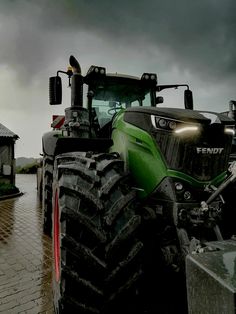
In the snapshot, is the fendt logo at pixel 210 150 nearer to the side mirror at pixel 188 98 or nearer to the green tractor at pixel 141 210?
the green tractor at pixel 141 210

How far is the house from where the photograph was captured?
1712cm

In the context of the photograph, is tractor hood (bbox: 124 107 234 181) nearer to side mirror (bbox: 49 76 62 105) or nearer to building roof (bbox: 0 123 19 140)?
side mirror (bbox: 49 76 62 105)

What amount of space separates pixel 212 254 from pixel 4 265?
3.75 m

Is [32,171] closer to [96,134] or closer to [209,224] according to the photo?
[96,134]

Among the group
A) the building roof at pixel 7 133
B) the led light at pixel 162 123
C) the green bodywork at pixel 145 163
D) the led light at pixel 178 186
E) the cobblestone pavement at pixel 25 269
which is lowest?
the cobblestone pavement at pixel 25 269

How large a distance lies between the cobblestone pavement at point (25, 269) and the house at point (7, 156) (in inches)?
421

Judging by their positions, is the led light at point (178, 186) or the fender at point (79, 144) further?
the fender at point (79, 144)

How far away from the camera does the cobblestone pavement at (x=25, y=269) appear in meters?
3.05

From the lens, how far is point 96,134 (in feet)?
13.4

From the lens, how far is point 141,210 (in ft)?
8.73

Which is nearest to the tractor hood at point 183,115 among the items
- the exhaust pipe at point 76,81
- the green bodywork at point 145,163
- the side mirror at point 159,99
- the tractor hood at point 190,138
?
the tractor hood at point 190,138

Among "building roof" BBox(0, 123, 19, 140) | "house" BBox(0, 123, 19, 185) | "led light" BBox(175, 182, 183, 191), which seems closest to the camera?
"led light" BBox(175, 182, 183, 191)

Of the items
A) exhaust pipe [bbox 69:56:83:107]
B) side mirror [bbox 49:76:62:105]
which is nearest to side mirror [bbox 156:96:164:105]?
exhaust pipe [bbox 69:56:83:107]

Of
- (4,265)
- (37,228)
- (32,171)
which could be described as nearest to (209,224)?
(4,265)
